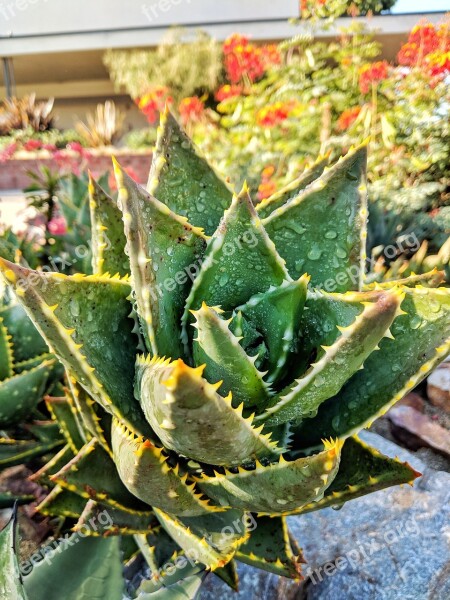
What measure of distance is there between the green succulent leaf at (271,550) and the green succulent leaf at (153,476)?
0.17 m

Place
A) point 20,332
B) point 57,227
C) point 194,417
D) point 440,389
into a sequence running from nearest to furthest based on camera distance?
point 194,417 < point 20,332 < point 440,389 < point 57,227

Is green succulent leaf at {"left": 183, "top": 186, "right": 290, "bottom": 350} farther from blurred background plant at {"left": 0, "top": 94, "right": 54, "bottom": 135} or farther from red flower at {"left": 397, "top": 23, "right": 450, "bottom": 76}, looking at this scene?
blurred background plant at {"left": 0, "top": 94, "right": 54, "bottom": 135}

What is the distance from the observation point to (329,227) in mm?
841

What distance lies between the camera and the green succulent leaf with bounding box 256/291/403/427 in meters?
0.62

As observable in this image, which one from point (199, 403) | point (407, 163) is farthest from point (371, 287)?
point (407, 163)

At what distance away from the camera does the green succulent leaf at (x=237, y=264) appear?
759 mm

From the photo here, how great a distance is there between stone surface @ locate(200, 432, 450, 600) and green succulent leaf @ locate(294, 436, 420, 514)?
0.52 meters

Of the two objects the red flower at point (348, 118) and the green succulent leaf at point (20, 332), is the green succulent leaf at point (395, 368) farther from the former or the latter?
the red flower at point (348, 118)

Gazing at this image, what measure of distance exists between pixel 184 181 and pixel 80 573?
2.07ft

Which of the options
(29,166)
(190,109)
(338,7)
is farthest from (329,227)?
(29,166)

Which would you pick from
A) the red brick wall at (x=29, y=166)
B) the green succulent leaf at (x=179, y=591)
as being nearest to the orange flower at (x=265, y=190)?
the green succulent leaf at (x=179, y=591)

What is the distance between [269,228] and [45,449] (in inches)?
27.2

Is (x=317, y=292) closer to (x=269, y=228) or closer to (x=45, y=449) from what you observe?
(x=269, y=228)

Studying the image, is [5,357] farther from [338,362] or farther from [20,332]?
[338,362]
